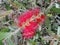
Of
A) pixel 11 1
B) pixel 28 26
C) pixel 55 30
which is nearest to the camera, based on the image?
pixel 28 26

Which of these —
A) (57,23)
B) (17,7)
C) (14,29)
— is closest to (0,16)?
(14,29)

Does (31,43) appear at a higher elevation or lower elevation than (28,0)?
lower

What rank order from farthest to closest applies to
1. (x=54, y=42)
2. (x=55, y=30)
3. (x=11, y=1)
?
(x=11, y=1) → (x=55, y=30) → (x=54, y=42)

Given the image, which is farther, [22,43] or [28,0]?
[28,0]

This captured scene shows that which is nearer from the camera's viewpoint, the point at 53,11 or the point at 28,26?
the point at 28,26

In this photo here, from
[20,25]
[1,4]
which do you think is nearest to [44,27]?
[20,25]

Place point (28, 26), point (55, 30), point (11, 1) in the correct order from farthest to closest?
point (11, 1), point (55, 30), point (28, 26)

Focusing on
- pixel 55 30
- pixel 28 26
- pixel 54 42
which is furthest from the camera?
pixel 55 30

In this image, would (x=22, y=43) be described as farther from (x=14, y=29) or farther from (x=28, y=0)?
(x=28, y=0)

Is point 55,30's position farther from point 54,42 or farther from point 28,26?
point 28,26
